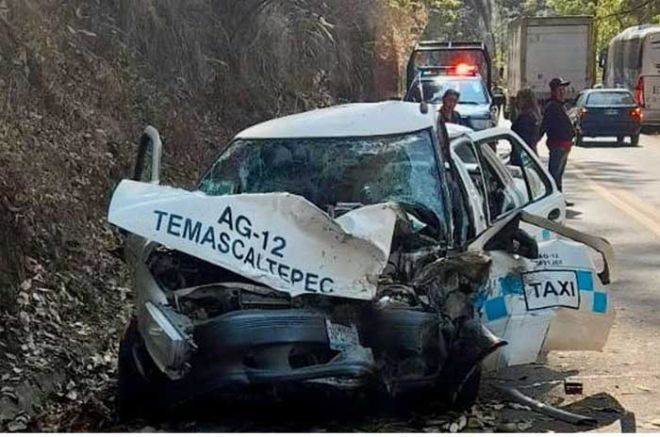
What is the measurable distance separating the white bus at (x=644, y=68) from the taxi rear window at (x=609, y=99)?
4548mm

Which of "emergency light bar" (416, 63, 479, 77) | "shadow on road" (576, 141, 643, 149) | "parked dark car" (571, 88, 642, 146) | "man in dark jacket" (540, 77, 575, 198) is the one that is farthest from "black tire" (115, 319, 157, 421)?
"parked dark car" (571, 88, 642, 146)

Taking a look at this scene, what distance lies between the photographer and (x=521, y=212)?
648 cm

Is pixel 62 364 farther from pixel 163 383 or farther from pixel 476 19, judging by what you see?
pixel 476 19

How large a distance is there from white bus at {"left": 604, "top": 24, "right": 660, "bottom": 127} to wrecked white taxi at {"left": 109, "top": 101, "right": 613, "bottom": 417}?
30.0 m

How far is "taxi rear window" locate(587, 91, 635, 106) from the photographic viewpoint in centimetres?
3016

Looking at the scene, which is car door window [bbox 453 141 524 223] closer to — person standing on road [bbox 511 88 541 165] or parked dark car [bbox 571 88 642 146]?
person standing on road [bbox 511 88 541 165]

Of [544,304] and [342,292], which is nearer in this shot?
[342,292]

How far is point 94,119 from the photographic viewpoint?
38.8 feet

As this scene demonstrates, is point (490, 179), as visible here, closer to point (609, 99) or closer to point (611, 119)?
point (611, 119)

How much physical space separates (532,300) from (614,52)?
40.7 m

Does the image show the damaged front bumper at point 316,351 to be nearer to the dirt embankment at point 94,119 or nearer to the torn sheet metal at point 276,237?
the torn sheet metal at point 276,237

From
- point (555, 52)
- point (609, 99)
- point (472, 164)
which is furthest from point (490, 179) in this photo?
point (555, 52)

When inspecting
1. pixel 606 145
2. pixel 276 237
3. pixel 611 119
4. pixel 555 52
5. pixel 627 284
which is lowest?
pixel 606 145

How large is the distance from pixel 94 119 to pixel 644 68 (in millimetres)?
28744
